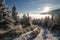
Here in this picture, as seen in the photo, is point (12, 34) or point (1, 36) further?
point (12, 34)

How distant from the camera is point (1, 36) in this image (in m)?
24.0

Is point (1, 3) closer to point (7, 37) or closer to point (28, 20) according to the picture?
point (7, 37)

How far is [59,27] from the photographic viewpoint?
55688mm

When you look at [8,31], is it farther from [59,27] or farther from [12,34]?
[59,27]

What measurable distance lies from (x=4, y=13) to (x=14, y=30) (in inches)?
210

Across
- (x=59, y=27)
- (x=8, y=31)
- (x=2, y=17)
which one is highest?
(x=2, y=17)

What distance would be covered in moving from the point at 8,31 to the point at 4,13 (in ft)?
17.7

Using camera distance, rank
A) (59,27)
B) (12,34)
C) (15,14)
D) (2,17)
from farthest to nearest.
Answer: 1. (15,14)
2. (59,27)
3. (2,17)
4. (12,34)

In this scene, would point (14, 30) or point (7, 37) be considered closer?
point (7, 37)

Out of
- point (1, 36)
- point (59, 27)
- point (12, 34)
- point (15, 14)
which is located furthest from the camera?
point (15, 14)

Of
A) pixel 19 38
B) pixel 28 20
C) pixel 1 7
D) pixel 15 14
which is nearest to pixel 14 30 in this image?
pixel 19 38

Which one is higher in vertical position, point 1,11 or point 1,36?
point 1,11

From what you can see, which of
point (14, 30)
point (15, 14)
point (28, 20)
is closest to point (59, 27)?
point (28, 20)

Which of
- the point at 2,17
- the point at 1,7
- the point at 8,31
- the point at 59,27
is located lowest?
the point at 59,27
